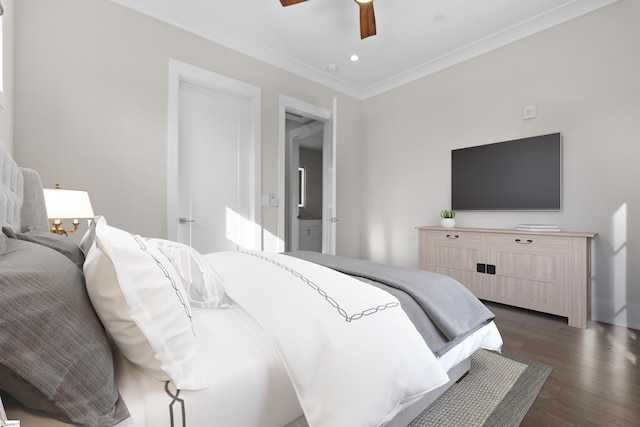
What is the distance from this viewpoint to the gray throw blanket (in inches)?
47.3

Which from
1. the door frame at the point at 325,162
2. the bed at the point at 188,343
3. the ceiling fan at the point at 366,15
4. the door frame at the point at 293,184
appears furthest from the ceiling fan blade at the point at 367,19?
the bed at the point at 188,343

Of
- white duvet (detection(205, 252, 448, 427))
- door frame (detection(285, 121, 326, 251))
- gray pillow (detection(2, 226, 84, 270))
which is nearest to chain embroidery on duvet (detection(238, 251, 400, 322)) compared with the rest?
white duvet (detection(205, 252, 448, 427))

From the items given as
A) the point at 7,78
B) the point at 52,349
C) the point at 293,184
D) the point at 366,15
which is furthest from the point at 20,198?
the point at 293,184

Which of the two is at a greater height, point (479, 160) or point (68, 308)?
point (479, 160)

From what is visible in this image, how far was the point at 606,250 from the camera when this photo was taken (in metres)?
2.52

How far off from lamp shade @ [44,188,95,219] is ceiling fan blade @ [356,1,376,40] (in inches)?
95.6

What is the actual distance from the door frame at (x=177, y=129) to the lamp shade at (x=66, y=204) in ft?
2.72

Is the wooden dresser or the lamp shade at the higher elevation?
the lamp shade

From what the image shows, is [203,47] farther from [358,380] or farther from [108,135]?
[358,380]

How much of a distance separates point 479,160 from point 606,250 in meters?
1.35

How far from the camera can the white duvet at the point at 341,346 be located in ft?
2.47

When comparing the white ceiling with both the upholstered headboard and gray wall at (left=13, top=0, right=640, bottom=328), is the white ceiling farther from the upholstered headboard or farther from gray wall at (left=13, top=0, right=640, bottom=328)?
the upholstered headboard

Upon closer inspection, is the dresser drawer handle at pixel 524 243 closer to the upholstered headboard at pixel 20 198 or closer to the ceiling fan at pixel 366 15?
the ceiling fan at pixel 366 15

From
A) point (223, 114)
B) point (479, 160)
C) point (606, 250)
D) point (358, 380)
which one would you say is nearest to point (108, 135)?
point (223, 114)
